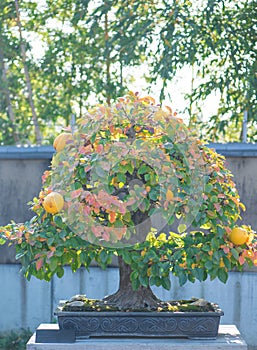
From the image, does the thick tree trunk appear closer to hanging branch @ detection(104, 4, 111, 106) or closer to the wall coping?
the wall coping

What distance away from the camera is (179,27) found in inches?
383

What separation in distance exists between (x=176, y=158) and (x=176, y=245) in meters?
0.44

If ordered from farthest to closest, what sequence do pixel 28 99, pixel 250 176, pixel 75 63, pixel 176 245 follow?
pixel 28 99, pixel 75 63, pixel 250 176, pixel 176 245

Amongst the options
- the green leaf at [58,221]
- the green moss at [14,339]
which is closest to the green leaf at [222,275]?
the green leaf at [58,221]

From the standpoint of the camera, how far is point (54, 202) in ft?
12.0

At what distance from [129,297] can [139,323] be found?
232 millimetres

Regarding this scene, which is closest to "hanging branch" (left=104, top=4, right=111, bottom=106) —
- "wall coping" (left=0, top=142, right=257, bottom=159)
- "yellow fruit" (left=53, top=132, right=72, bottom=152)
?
"wall coping" (left=0, top=142, right=257, bottom=159)

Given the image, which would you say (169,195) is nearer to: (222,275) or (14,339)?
(222,275)

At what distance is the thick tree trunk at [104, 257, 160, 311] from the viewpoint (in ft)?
12.9

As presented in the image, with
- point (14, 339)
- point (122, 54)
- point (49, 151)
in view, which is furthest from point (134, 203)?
point (122, 54)

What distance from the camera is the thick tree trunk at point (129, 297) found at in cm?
393

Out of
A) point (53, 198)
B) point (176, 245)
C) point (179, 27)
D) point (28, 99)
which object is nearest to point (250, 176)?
point (176, 245)

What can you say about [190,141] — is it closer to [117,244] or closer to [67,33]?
[117,244]

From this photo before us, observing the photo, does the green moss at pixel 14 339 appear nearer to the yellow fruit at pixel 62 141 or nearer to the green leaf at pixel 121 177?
the yellow fruit at pixel 62 141
